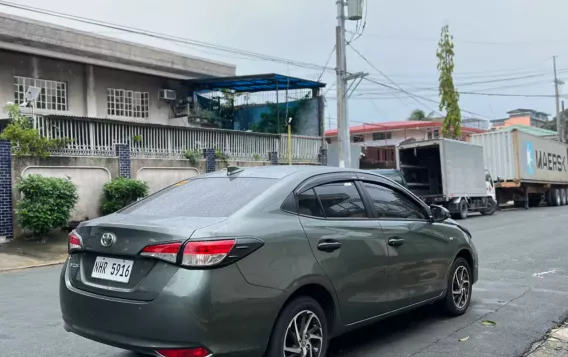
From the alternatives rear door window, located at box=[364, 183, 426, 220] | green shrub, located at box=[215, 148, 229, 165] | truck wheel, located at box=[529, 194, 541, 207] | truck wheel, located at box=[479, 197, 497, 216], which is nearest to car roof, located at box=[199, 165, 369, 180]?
rear door window, located at box=[364, 183, 426, 220]

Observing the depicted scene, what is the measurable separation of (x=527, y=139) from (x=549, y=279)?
1949 cm

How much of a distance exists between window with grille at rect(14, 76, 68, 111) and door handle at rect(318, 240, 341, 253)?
15196 millimetres

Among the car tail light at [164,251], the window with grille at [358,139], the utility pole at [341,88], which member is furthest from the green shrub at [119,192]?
the window with grille at [358,139]

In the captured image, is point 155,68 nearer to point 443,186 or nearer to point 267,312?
point 443,186

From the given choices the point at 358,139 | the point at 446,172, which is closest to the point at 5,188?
the point at 446,172

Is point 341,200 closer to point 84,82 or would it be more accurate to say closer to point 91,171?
point 91,171

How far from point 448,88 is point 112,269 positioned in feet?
89.8

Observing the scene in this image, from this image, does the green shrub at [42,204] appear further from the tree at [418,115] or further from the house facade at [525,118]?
the house facade at [525,118]

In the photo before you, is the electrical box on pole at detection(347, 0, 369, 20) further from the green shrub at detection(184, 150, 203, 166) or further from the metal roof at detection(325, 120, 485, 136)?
the metal roof at detection(325, 120, 485, 136)

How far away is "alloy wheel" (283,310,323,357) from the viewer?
382 centimetres

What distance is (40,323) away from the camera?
231 inches

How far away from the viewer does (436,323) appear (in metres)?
5.64

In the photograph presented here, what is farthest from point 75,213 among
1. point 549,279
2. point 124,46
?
point 549,279

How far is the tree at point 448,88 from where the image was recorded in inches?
1126
